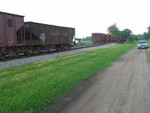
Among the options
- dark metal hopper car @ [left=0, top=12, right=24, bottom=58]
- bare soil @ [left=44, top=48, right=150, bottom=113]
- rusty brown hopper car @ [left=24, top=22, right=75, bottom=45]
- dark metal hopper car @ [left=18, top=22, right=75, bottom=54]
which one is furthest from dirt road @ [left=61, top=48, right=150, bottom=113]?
rusty brown hopper car @ [left=24, top=22, right=75, bottom=45]

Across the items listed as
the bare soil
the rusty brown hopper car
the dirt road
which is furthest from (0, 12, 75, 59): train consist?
the dirt road

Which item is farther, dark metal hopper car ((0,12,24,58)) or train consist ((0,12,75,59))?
train consist ((0,12,75,59))

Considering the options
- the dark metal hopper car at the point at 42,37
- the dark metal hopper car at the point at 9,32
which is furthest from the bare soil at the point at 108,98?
the dark metal hopper car at the point at 42,37

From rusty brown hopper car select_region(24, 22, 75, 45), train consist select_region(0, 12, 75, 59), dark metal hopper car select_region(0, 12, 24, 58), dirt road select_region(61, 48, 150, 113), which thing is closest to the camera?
dirt road select_region(61, 48, 150, 113)

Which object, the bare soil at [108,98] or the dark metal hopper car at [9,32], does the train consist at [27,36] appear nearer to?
the dark metal hopper car at [9,32]

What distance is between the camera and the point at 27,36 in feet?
77.9

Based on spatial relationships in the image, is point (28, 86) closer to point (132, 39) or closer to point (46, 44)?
point (46, 44)

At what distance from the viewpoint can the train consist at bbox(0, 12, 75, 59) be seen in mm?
18281

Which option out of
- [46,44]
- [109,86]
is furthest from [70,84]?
[46,44]

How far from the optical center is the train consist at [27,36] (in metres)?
18.3

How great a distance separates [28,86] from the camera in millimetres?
7910

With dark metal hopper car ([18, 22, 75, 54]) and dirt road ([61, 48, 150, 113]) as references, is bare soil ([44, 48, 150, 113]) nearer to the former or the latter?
dirt road ([61, 48, 150, 113])

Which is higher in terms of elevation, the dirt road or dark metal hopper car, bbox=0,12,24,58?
dark metal hopper car, bbox=0,12,24,58

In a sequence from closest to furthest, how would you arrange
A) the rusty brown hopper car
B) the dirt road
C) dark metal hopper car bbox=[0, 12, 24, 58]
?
the dirt road
dark metal hopper car bbox=[0, 12, 24, 58]
the rusty brown hopper car
